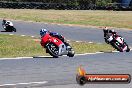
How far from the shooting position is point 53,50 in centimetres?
1750

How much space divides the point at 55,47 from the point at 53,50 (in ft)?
0.47

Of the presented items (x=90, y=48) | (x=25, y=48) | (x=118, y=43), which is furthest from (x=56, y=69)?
(x=90, y=48)

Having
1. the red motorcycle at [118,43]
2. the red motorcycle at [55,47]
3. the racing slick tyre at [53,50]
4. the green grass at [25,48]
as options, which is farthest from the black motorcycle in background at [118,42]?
the racing slick tyre at [53,50]

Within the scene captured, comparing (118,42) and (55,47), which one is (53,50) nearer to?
(55,47)

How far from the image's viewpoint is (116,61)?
1700cm

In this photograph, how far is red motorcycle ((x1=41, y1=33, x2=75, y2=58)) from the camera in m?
17.4

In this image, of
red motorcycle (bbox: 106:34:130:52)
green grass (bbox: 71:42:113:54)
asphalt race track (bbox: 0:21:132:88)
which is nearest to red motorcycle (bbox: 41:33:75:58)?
asphalt race track (bbox: 0:21:132:88)

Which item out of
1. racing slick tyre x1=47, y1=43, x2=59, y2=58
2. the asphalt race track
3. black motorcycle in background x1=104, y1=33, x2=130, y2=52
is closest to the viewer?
the asphalt race track

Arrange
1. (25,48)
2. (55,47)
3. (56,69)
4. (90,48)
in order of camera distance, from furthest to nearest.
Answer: (90,48) < (25,48) < (55,47) < (56,69)

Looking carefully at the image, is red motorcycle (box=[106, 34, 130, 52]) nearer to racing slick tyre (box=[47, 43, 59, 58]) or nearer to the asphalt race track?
the asphalt race track

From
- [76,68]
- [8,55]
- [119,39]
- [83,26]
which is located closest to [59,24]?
[83,26]

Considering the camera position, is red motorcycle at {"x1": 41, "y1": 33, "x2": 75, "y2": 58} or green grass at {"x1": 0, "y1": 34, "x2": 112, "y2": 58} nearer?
red motorcycle at {"x1": 41, "y1": 33, "x2": 75, "y2": 58}

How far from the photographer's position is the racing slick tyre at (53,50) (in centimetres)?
1736

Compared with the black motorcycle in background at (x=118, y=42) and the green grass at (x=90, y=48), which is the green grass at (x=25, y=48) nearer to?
the green grass at (x=90, y=48)
